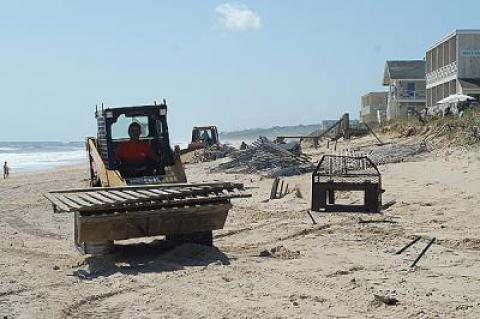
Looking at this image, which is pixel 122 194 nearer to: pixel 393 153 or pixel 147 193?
pixel 147 193

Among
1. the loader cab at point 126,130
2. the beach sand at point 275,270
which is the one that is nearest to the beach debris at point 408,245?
the beach sand at point 275,270

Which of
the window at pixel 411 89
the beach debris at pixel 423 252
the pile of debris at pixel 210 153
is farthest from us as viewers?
the window at pixel 411 89

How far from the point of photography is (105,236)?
8203 mm

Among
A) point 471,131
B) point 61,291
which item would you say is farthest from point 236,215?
point 471,131

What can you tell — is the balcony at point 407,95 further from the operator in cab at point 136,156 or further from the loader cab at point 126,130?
the operator in cab at point 136,156

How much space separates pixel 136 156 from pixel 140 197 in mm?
3304

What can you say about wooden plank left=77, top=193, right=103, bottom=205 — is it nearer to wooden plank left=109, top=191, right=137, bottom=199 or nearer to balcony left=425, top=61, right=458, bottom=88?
wooden plank left=109, top=191, right=137, bottom=199

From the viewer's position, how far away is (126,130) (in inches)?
448

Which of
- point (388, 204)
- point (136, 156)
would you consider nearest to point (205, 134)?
point (388, 204)

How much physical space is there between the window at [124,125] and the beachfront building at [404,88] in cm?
5290

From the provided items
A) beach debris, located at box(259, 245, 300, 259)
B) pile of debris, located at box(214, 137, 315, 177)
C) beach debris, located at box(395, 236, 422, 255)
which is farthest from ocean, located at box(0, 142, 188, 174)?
beach debris, located at box(395, 236, 422, 255)

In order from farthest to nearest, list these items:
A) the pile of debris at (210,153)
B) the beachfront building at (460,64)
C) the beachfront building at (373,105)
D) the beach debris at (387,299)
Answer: the beachfront building at (373,105) → the beachfront building at (460,64) → the pile of debris at (210,153) → the beach debris at (387,299)

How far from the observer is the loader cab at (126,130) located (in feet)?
36.0

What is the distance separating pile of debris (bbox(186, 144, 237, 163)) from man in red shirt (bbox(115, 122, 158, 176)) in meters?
21.4
